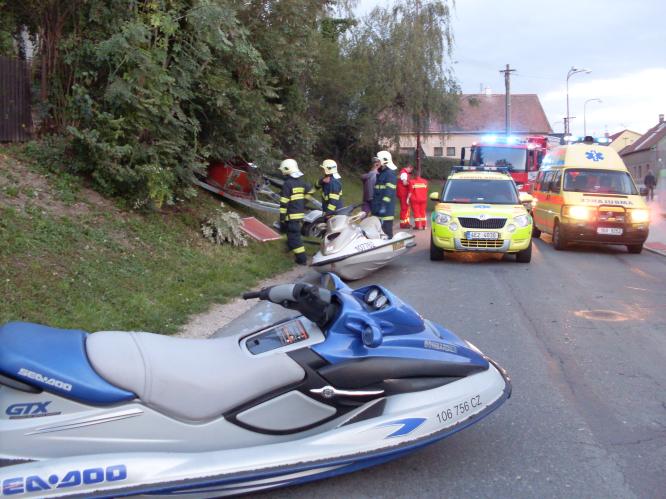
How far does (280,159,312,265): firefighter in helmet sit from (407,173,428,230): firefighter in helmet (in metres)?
7.35

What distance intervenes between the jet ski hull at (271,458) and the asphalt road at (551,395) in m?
0.37

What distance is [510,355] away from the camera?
6336 mm

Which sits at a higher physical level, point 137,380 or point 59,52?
point 59,52

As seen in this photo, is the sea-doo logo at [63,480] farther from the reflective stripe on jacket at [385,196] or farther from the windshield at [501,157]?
the windshield at [501,157]

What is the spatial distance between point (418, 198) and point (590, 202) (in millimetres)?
5413

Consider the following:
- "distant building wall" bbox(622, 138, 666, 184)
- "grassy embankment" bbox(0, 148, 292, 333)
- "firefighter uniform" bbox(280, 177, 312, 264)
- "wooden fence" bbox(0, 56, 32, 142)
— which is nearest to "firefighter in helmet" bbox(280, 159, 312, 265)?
"firefighter uniform" bbox(280, 177, 312, 264)

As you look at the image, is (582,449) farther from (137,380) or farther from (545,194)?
(545,194)

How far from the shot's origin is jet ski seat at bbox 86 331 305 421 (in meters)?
3.09

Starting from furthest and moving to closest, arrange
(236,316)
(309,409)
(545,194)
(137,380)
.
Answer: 1. (545,194)
2. (236,316)
3. (309,409)
4. (137,380)

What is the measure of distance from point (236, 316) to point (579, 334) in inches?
154

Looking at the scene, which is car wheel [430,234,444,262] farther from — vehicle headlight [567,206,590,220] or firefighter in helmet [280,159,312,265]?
vehicle headlight [567,206,590,220]

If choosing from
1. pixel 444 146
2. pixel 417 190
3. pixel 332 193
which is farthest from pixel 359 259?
pixel 444 146

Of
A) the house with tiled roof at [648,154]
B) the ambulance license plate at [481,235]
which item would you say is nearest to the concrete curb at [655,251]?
the ambulance license plate at [481,235]

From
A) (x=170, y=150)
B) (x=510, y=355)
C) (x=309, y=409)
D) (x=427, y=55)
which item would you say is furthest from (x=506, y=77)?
(x=309, y=409)
